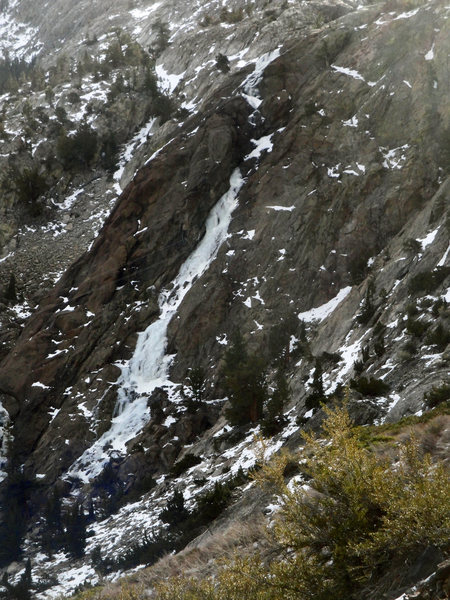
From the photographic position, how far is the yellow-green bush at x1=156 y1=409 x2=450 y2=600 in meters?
4.94

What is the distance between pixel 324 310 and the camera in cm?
3075

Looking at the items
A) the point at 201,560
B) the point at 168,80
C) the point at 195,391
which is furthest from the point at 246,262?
the point at 168,80

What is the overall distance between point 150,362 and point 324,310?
10364 mm

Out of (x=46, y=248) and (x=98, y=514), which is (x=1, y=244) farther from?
(x=98, y=514)

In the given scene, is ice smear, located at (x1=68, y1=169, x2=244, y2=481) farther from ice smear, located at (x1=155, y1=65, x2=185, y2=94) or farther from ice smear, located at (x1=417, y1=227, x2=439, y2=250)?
ice smear, located at (x1=155, y1=65, x2=185, y2=94)

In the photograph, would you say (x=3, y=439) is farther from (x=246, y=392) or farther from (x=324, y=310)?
(x=324, y=310)

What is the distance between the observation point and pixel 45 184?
53.7m

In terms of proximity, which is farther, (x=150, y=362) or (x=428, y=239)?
(x=150, y=362)

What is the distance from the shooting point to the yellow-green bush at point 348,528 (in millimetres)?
4941

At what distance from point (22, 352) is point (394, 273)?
23.6 meters

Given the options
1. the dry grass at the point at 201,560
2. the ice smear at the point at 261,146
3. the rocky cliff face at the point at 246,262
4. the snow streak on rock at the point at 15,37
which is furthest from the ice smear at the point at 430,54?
the snow streak on rock at the point at 15,37

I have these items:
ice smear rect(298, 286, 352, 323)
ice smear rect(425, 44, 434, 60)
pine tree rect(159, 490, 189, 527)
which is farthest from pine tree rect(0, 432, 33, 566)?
ice smear rect(425, 44, 434, 60)

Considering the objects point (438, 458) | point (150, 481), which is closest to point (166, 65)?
point (150, 481)

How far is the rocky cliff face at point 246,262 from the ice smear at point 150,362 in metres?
0.09
